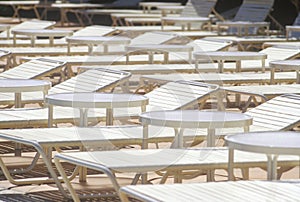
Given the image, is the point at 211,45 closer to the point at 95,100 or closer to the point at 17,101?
the point at 17,101

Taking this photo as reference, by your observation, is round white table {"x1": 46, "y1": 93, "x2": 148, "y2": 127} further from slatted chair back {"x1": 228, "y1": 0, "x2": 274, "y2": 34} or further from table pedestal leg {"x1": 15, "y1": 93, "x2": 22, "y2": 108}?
slatted chair back {"x1": 228, "y1": 0, "x2": 274, "y2": 34}

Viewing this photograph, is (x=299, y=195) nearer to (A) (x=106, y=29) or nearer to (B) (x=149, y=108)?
(B) (x=149, y=108)

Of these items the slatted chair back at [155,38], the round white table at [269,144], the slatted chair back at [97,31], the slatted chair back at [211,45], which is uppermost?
the round white table at [269,144]

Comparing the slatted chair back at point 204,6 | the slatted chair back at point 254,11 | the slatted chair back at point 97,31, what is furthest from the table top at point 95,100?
the slatted chair back at point 204,6

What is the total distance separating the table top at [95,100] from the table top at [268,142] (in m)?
1.46

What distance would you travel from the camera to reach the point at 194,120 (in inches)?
214

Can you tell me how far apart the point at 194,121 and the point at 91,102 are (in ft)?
2.82

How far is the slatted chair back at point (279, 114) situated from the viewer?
623 centimetres

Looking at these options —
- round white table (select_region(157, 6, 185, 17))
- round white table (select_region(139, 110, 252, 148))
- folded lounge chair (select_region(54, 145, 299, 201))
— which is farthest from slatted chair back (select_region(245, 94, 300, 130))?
round white table (select_region(157, 6, 185, 17))

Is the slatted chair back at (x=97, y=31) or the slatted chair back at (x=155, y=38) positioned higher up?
the slatted chair back at (x=155, y=38)

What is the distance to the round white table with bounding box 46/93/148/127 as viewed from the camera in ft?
→ 19.9

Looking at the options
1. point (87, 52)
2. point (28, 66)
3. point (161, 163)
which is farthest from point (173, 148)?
point (87, 52)

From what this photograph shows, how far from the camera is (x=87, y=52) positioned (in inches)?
461

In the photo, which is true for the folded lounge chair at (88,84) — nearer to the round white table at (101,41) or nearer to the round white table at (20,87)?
the round white table at (20,87)
